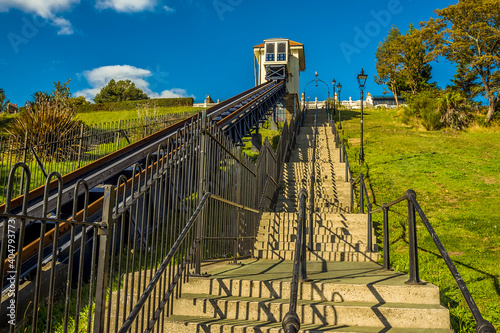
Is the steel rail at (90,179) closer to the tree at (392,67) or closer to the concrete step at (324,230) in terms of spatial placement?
the concrete step at (324,230)

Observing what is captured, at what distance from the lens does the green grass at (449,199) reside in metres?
5.92

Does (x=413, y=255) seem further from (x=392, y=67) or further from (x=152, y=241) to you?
(x=392, y=67)

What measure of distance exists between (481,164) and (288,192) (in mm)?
8352

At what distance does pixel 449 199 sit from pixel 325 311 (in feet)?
29.0

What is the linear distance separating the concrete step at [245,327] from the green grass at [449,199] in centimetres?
181

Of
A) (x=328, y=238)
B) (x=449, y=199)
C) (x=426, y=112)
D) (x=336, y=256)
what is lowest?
(x=336, y=256)

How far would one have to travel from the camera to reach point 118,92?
62594 mm

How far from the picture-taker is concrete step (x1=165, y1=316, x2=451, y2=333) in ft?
11.1

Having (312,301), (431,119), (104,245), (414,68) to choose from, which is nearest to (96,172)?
(312,301)

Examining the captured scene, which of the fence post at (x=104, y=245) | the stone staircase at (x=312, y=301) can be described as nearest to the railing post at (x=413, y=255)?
the stone staircase at (x=312, y=301)

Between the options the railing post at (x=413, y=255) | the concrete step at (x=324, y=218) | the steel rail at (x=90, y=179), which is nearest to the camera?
the railing post at (x=413, y=255)

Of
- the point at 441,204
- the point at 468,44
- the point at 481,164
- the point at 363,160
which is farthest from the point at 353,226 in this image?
the point at 468,44

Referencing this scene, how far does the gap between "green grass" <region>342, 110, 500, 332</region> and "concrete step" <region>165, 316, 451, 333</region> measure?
1.81 m

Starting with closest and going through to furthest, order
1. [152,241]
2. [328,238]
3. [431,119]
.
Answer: [152,241]
[328,238]
[431,119]
